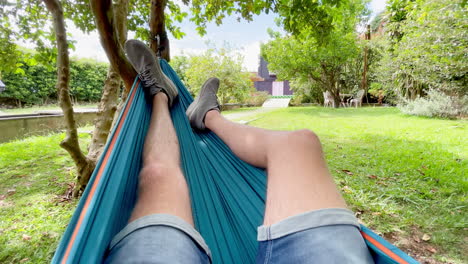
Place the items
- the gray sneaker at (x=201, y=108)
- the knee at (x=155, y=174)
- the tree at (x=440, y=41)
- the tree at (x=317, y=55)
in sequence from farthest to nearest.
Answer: the tree at (x=317, y=55) → the tree at (x=440, y=41) → the gray sneaker at (x=201, y=108) → the knee at (x=155, y=174)

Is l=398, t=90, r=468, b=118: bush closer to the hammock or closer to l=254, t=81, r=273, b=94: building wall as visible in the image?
the hammock

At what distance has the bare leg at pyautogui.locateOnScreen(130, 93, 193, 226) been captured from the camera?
67cm

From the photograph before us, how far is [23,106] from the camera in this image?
909cm

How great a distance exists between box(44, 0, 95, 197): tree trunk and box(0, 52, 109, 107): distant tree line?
7409mm

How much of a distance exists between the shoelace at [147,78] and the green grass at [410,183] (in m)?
1.45

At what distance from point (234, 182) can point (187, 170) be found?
20cm

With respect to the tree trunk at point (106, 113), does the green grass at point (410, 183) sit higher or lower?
lower

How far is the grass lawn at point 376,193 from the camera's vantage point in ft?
4.28

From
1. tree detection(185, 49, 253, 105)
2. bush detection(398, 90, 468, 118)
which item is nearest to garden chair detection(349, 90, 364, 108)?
bush detection(398, 90, 468, 118)

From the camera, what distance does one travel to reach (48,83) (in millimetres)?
8680

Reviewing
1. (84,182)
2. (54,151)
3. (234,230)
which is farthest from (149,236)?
(54,151)

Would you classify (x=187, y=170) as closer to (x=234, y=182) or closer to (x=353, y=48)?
(x=234, y=182)

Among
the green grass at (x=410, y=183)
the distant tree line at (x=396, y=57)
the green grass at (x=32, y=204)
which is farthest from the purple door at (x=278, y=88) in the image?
the green grass at (x=32, y=204)

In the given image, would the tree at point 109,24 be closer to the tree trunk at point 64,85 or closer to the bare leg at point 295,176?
the tree trunk at point 64,85
